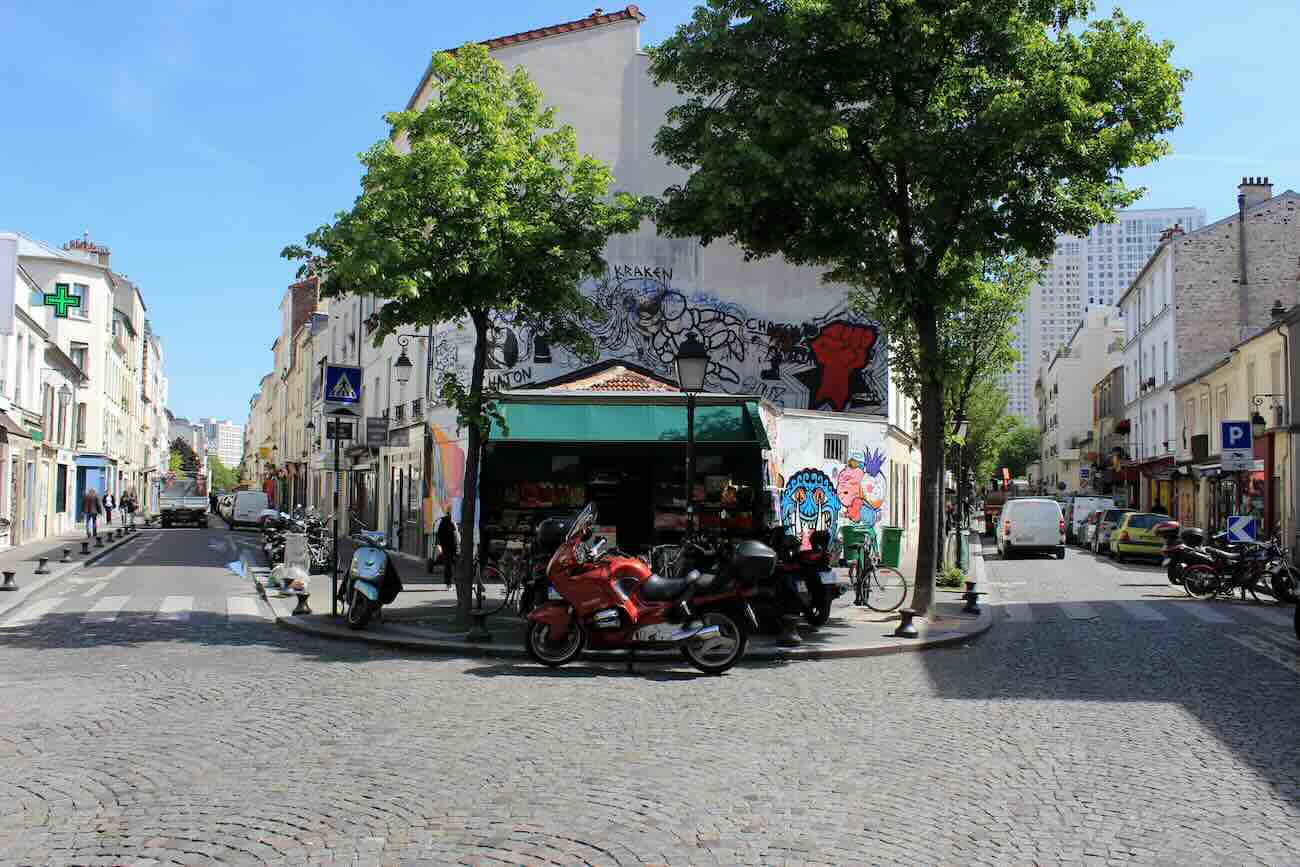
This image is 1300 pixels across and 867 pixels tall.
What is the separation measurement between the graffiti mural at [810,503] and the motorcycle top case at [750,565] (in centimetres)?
1409

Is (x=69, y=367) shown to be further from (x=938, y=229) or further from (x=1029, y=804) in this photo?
(x=1029, y=804)

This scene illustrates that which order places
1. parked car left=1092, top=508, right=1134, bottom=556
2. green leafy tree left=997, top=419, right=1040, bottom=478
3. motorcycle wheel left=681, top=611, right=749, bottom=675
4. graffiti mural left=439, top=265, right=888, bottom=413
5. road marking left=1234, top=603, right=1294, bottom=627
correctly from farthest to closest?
green leafy tree left=997, top=419, right=1040, bottom=478
parked car left=1092, top=508, right=1134, bottom=556
graffiti mural left=439, top=265, right=888, bottom=413
road marking left=1234, top=603, right=1294, bottom=627
motorcycle wheel left=681, top=611, right=749, bottom=675

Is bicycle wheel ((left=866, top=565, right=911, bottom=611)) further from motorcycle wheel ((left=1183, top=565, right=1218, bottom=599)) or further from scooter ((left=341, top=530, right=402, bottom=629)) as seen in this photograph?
scooter ((left=341, top=530, right=402, bottom=629))

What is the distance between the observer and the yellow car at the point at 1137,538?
28.8 metres

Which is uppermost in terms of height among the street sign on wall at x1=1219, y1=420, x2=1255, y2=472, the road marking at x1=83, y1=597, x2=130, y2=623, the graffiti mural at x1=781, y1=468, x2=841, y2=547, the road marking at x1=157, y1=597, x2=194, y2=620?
the street sign on wall at x1=1219, y1=420, x2=1255, y2=472

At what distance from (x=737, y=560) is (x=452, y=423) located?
14.4 metres

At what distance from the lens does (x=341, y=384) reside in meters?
14.3

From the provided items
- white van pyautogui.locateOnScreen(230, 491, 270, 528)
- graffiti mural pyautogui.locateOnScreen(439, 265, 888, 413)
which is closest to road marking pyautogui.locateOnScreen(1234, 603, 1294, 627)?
graffiti mural pyautogui.locateOnScreen(439, 265, 888, 413)

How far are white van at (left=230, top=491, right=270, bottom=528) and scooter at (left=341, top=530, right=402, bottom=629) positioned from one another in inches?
1368

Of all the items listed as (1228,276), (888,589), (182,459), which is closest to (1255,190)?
(1228,276)

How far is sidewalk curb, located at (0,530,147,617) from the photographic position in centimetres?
1589

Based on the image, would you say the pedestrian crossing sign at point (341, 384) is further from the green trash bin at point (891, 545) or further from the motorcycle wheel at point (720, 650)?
the green trash bin at point (891, 545)

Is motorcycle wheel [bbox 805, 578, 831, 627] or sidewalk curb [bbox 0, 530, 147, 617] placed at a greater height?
motorcycle wheel [bbox 805, 578, 831, 627]

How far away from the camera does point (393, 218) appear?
12.4m
